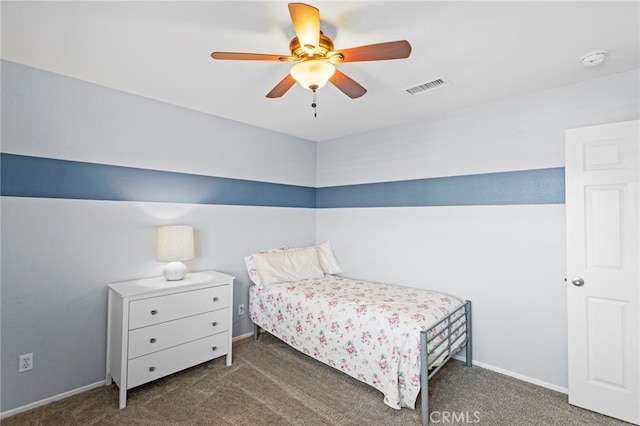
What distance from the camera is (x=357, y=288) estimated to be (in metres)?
3.11

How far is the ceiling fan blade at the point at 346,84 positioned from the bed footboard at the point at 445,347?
167cm

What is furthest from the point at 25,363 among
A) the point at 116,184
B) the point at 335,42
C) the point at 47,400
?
the point at 335,42

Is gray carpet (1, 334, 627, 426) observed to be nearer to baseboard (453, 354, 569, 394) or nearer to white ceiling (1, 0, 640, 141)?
baseboard (453, 354, 569, 394)

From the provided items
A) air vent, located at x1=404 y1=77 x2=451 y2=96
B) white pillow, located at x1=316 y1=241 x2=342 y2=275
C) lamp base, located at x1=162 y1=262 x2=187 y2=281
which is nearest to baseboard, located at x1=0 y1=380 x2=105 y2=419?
lamp base, located at x1=162 y1=262 x2=187 y2=281

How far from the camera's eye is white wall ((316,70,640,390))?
2369 mm

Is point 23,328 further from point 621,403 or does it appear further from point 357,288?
point 621,403

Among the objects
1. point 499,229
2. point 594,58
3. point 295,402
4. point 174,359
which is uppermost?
→ point 594,58

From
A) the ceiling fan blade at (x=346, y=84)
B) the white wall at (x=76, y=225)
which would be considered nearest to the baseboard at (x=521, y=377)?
the ceiling fan blade at (x=346, y=84)

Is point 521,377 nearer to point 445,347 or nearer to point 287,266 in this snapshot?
point 445,347

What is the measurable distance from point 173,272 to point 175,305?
309 mm

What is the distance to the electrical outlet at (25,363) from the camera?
6.88 feet

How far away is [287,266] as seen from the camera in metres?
3.37

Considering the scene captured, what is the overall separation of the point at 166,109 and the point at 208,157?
580mm

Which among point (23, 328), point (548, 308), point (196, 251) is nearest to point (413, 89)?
point (548, 308)
